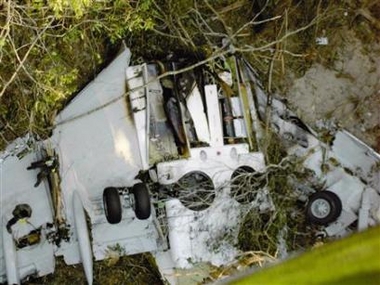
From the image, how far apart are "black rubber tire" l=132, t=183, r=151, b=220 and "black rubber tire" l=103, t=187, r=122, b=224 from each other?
16 cm

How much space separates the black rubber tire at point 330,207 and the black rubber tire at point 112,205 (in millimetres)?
1907

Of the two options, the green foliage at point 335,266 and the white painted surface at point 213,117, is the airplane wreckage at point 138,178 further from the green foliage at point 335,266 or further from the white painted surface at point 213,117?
the green foliage at point 335,266

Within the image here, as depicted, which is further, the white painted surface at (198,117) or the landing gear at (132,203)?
the white painted surface at (198,117)

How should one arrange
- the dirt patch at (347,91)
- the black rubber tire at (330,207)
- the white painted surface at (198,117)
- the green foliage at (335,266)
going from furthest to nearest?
the dirt patch at (347,91), the black rubber tire at (330,207), the white painted surface at (198,117), the green foliage at (335,266)

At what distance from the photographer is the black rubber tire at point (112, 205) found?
5512 mm

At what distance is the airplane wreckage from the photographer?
18.4 feet

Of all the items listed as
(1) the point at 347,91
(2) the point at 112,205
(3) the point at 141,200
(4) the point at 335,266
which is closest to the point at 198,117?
(3) the point at 141,200

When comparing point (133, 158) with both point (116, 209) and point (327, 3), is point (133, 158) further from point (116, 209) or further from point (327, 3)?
point (327, 3)

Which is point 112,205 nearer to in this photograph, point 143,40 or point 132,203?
point 132,203

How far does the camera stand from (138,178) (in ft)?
19.0

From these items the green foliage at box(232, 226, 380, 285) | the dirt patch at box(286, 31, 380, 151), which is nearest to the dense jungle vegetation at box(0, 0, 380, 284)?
the dirt patch at box(286, 31, 380, 151)

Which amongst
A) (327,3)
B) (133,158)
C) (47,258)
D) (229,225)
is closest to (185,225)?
(229,225)

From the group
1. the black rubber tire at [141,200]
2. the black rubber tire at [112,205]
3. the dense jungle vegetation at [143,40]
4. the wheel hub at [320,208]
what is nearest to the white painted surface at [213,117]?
the dense jungle vegetation at [143,40]

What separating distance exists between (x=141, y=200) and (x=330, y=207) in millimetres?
1889
